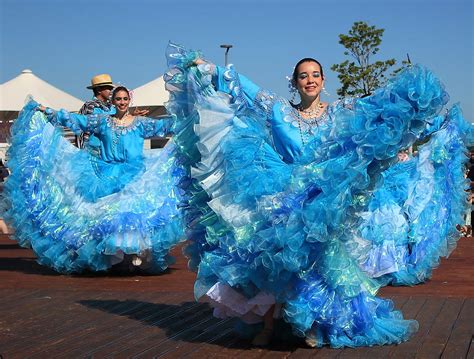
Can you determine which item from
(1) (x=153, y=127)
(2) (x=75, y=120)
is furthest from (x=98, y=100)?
(1) (x=153, y=127)

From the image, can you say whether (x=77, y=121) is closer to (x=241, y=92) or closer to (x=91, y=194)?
(x=91, y=194)

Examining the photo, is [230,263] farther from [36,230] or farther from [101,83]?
[101,83]

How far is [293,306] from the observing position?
5277 millimetres

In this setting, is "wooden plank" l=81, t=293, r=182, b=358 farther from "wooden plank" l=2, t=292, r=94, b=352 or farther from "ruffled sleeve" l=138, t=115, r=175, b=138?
"ruffled sleeve" l=138, t=115, r=175, b=138

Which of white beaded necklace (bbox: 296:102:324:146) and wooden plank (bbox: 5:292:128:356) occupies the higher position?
white beaded necklace (bbox: 296:102:324:146)

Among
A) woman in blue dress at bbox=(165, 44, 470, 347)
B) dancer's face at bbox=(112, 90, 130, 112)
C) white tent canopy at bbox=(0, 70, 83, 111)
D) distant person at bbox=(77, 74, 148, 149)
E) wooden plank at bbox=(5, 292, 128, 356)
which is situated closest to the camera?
woman in blue dress at bbox=(165, 44, 470, 347)

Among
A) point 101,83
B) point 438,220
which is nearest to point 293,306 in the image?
point 438,220

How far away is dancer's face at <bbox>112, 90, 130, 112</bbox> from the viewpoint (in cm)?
948

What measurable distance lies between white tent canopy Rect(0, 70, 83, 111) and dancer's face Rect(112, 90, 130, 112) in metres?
10.9

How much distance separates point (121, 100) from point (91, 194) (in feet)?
3.49

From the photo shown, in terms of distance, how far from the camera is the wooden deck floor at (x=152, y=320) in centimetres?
556

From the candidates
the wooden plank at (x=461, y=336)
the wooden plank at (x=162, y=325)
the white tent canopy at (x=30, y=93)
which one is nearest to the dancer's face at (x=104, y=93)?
the wooden plank at (x=162, y=325)

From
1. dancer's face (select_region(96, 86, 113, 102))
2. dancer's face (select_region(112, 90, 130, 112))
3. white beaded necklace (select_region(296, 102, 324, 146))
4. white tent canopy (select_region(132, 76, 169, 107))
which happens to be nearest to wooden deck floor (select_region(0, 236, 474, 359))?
white beaded necklace (select_region(296, 102, 324, 146))

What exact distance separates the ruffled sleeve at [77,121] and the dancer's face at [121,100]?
21cm
